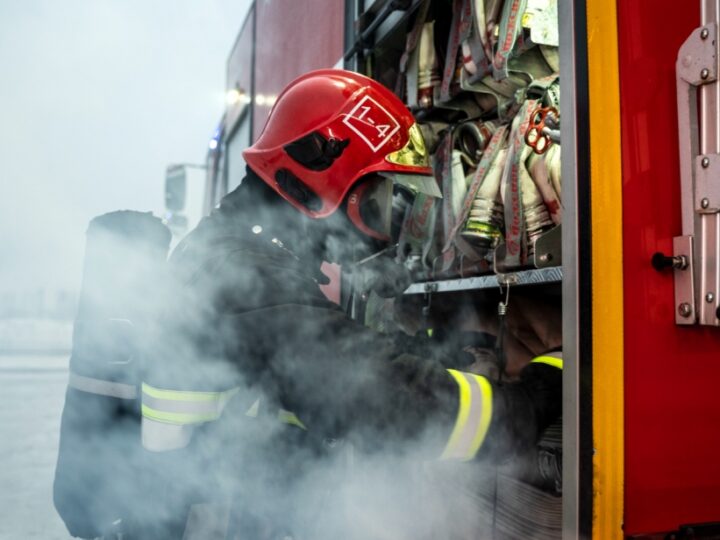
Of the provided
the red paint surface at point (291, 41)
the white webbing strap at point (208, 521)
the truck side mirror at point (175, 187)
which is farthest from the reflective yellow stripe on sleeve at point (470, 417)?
the red paint surface at point (291, 41)

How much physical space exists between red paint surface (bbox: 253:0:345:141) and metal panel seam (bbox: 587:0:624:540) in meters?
2.02

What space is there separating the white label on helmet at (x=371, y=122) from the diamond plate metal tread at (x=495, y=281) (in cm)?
51

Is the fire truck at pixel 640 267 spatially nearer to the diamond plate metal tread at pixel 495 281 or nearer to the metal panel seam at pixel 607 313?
the metal panel seam at pixel 607 313

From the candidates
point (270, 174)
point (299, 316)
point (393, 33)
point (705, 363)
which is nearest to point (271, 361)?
point (299, 316)

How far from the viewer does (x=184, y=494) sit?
152 centimetres

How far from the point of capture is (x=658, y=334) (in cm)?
105

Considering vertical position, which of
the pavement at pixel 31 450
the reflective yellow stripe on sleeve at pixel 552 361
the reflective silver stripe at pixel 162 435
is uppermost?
the reflective yellow stripe on sleeve at pixel 552 361

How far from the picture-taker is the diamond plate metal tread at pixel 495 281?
Answer: 4.80 feet

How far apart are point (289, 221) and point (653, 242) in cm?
94

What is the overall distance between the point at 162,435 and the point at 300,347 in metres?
0.42

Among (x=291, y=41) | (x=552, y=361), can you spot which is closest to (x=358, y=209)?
(x=552, y=361)

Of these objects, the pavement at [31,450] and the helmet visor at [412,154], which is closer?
the helmet visor at [412,154]

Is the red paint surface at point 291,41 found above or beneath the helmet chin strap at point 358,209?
above

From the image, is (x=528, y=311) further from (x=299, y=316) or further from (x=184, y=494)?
(x=184, y=494)
